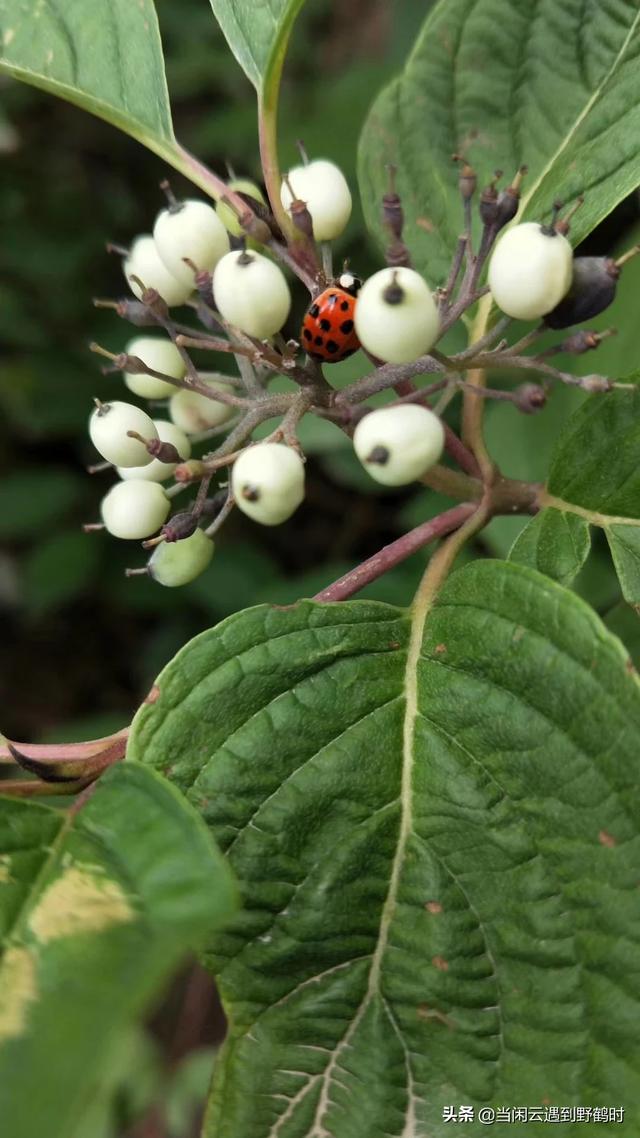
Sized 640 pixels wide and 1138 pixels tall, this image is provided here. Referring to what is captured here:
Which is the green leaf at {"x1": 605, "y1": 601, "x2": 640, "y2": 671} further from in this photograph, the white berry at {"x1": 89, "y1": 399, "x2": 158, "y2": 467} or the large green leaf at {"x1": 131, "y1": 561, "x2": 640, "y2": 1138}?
the white berry at {"x1": 89, "y1": 399, "x2": 158, "y2": 467}

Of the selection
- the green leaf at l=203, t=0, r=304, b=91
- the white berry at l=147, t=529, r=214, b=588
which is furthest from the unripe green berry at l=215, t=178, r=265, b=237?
the white berry at l=147, t=529, r=214, b=588

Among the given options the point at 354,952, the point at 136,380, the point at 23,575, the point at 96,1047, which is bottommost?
the point at 96,1047

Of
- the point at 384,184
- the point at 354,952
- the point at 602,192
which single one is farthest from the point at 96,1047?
the point at 384,184

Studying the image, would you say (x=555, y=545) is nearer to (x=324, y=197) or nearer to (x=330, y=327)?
(x=330, y=327)

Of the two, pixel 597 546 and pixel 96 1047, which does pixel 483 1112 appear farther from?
pixel 597 546

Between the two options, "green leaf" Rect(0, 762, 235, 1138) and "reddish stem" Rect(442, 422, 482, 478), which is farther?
"reddish stem" Rect(442, 422, 482, 478)

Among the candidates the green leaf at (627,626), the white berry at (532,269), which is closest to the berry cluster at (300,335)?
the white berry at (532,269)
